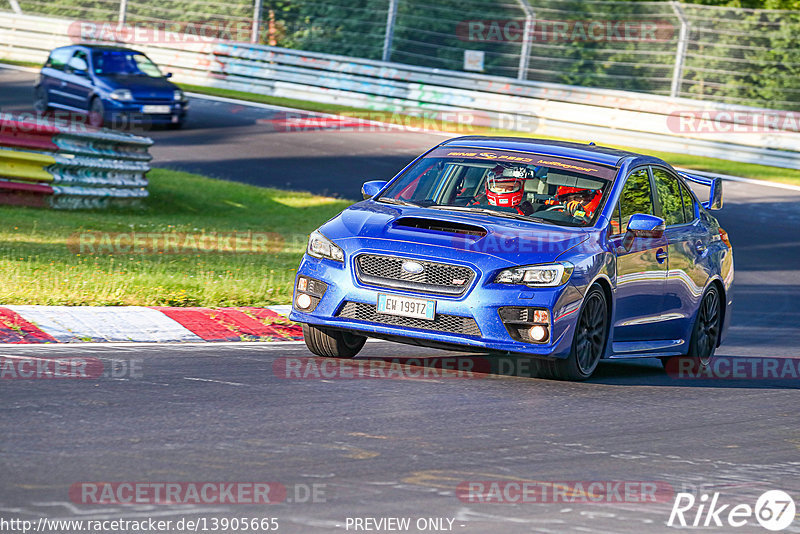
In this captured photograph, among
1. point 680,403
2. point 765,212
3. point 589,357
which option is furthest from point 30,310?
point 765,212

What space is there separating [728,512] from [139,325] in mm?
5378

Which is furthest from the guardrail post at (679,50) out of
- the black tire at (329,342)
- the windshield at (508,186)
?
the black tire at (329,342)

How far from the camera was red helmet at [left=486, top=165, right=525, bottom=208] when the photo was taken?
9516 millimetres

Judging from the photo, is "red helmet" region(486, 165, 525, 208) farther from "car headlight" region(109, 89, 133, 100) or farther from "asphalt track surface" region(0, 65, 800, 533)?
"car headlight" region(109, 89, 133, 100)

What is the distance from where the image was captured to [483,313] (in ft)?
27.6

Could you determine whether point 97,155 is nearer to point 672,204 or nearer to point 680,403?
point 672,204

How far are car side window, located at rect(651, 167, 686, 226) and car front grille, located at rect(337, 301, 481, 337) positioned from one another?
2649mm

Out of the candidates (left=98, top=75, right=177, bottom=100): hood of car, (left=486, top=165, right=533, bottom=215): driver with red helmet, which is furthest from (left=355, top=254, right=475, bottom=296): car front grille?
(left=98, top=75, right=177, bottom=100): hood of car

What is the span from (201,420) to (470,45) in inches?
1007

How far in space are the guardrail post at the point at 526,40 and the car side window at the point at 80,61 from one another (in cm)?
999

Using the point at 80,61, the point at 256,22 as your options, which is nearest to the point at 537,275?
the point at 80,61

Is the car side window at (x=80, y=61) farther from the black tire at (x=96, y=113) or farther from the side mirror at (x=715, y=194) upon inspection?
the side mirror at (x=715, y=194)

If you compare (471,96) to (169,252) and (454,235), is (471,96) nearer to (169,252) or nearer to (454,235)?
(169,252)

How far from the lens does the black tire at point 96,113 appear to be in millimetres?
24530
